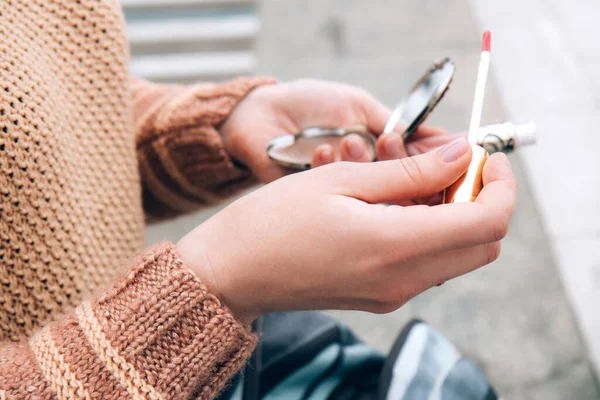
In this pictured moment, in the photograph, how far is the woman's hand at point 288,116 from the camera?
598 mm

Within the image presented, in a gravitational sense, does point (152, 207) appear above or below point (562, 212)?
above

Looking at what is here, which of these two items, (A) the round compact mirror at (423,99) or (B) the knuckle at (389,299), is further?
(A) the round compact mirror at (423,99)

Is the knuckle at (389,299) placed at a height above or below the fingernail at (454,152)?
below

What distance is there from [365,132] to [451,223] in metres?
0.28

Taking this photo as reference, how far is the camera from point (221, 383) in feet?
1.29

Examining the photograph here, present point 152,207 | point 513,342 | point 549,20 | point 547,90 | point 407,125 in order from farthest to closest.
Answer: point 549,20, point 547,90, point 513,342, point 152,207, point 407,125

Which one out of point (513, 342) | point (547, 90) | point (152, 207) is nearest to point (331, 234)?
point (152, 207)

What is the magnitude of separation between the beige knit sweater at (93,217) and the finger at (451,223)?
0.13 metres

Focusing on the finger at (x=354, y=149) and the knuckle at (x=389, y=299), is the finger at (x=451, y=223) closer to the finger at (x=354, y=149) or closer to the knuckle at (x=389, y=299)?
the knuckle at (x=389, y=299)

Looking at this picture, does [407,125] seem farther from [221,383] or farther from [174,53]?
[174,53]

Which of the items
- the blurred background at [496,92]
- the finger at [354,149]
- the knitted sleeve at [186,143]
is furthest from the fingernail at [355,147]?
the blurred background at [496,92]

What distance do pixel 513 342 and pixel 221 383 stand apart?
0.61 m

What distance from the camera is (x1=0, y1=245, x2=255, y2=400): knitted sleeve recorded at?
1.16 ft

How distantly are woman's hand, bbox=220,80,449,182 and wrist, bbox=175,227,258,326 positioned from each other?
0.21 m
